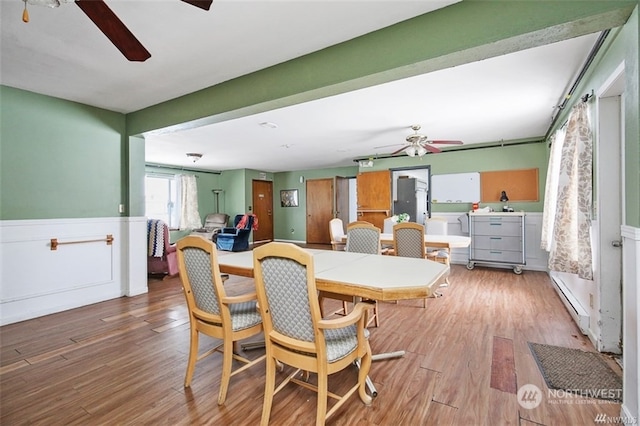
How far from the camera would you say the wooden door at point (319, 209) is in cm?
860

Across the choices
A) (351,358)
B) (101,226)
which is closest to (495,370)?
(351,358)

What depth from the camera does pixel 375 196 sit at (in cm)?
678

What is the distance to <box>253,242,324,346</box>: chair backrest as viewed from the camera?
1328 millimetres

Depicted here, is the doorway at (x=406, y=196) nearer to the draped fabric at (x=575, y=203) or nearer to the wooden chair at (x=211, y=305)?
the draped fabric at (x=575, y=203)

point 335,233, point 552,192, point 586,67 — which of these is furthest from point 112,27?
point 552,192

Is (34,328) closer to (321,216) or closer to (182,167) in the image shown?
(182,167)

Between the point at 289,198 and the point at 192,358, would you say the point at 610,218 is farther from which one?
the point at 289,198

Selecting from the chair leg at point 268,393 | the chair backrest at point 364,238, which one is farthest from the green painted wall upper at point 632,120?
the chair leg at point 268,393

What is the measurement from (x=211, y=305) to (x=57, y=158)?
9.91ft

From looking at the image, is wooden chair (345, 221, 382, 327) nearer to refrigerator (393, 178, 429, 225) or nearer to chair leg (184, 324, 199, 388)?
chair leg (184, 324, 199, 388)

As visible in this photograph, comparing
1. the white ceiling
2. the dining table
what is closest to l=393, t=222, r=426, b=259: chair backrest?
the dining table

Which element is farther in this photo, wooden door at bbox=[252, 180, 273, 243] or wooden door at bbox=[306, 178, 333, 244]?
wooden door at bbox=[252, 180, 273, 243]

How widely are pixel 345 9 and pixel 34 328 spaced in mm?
3997

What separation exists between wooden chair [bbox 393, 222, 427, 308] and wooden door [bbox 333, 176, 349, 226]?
4.81 meters
